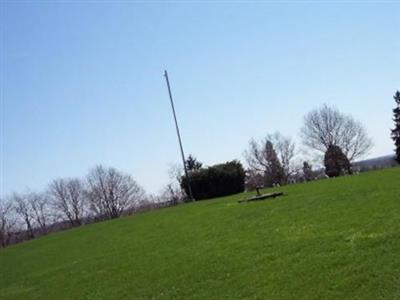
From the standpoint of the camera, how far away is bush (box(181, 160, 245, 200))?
39.4 meters

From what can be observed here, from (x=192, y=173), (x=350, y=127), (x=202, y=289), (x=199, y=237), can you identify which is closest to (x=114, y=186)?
(x=350, y=127)

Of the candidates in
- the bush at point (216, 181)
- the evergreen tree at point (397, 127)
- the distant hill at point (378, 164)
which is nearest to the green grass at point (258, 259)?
the bush at point (216, 181)

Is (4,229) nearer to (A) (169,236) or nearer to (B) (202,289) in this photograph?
(A) (169,236)

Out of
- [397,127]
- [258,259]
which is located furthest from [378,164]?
[258,259]

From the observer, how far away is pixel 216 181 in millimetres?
39438

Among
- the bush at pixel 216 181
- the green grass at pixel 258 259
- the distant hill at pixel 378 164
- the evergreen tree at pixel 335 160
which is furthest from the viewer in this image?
the evergreen tree at pixel 335 160

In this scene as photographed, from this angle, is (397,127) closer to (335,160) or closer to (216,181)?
(335,160)

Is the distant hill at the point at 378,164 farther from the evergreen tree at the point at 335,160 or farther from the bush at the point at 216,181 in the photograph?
the bush at the point at 216,181

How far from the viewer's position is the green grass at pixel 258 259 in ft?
25.4

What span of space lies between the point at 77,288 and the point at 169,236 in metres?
4.98

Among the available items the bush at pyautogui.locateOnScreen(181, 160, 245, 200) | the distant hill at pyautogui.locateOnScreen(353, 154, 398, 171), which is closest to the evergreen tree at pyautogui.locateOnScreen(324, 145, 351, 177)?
the distant hill at pyautogui.locateOnScreen(353, 154, 398, 171)

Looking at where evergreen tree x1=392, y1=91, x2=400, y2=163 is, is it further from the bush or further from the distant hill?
the bush

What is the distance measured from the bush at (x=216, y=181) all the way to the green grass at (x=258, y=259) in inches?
796

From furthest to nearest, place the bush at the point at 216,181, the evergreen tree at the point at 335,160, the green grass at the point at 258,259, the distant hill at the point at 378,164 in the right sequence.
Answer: the evergreen tree at the point at 335,160 < the distant hill at the point at 378,164 < the bush at the point at 216,181 < the green grass at the point at 258,259
